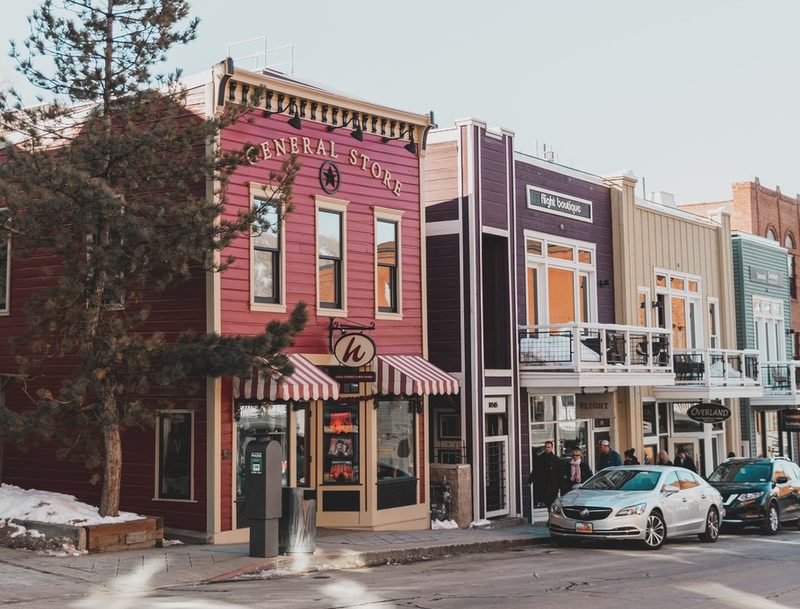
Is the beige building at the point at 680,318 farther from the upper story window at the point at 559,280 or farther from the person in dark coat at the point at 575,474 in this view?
the person in dark coat at the point at 575,474

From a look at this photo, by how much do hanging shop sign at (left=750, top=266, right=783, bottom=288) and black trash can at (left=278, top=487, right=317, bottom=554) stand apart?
2407 centimetres

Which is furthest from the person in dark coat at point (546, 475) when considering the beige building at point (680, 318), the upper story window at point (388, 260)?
the beige building at point (680, 318)

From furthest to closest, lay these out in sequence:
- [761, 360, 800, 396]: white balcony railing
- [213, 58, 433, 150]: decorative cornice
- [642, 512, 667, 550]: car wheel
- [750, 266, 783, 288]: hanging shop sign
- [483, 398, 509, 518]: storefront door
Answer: [750, 266, 783, 288]: hanging shop sign, [761, 360, 800, 396]: white balcony railing, [483, 398, 509, 518]: storefront door, [642, 512, 667, 550]: car wheel, [213, 58, 433, 150]: decorative cornice

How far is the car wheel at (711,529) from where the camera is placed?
20422 mm

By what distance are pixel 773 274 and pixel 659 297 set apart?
8.71 m

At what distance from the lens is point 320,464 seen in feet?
64.8

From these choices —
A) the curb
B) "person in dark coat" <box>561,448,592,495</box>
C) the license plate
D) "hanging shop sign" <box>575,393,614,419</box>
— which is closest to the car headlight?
the license plate

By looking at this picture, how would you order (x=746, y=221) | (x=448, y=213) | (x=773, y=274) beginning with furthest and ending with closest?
(x=746, y=221) → (x=773, y=274) → (x=448, y=213)

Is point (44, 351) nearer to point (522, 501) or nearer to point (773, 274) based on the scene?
point (522, 501)

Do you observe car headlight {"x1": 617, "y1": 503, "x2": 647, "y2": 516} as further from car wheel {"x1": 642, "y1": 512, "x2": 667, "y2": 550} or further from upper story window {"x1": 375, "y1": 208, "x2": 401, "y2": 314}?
upper story window {"x1": 375, "y1": 208, "x2": 401, "y2": 314}

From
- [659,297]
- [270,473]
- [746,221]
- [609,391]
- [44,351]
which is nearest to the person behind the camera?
[270,473]

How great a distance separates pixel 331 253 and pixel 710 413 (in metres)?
12.9

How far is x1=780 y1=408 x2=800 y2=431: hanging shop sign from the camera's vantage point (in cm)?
3381

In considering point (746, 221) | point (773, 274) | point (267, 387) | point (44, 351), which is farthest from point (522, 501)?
point (746, 221)
